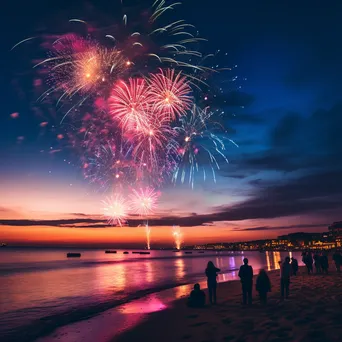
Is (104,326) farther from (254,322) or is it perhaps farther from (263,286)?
(263,286)

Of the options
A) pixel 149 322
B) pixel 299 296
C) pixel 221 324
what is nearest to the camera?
pixel 221 324

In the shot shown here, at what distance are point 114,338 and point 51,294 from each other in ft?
70.2

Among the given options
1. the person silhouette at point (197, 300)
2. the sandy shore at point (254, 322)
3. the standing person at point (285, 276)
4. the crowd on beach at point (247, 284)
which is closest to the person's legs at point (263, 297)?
the crowd on beach at point (247, 284)

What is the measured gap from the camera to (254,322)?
1210cm

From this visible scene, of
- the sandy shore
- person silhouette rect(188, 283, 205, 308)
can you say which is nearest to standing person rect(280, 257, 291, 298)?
the sandy shore

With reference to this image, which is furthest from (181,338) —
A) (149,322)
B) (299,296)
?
(299,296)

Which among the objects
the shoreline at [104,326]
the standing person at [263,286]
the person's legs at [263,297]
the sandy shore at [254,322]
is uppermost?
the standing person at [263,286]

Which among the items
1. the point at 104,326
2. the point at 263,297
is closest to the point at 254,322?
the point at 263,297

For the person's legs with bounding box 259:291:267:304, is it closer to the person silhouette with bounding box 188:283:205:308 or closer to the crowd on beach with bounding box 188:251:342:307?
the crowd on beach with bounding box 188:251:342:307

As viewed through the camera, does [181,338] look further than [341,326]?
Yes

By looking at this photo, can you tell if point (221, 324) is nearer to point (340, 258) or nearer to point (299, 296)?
point (299, 296)

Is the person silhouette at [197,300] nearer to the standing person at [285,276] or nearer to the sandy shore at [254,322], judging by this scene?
the sandy shore at [254,322]

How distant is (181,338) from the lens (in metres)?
11.6

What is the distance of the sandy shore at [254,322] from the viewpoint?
10391mm
